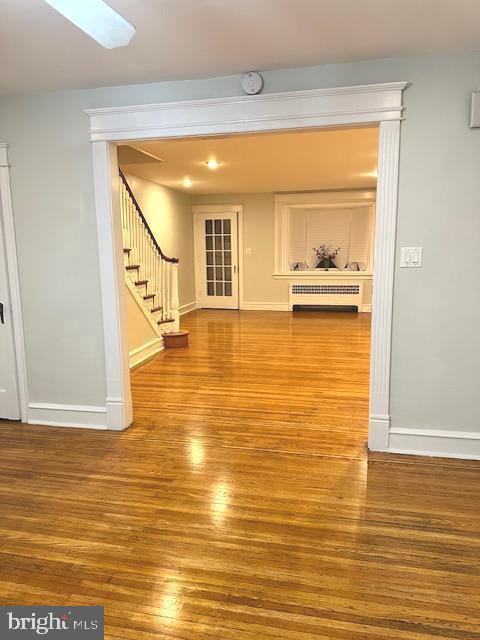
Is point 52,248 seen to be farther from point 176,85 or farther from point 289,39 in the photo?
point 289,39

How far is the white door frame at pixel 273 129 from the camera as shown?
2.62 meters

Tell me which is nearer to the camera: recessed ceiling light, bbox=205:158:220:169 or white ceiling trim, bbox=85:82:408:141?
white ceiling trim, bbox=85:82:408:141

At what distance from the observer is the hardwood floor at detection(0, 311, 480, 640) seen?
1.64m

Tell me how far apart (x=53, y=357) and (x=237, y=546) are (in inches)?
81.5

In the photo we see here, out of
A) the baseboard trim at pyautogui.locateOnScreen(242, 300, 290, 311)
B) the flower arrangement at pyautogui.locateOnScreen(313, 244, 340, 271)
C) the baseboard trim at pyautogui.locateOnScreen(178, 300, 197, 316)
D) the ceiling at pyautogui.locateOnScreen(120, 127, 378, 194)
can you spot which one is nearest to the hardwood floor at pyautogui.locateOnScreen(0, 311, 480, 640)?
the ceiling at pyautogui.locateOnScreen(120, 127, 378, 194)

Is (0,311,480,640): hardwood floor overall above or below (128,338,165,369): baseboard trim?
below

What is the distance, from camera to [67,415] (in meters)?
3.41

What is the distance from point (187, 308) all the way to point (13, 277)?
5706mm

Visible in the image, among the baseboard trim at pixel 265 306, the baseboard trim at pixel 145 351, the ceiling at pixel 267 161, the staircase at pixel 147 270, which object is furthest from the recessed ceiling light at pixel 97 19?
the baseboard trim at pixel 265 306

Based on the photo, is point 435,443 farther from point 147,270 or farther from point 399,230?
point 147,270

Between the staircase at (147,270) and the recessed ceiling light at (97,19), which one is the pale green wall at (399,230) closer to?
the recessed ceiling light at (97,19)

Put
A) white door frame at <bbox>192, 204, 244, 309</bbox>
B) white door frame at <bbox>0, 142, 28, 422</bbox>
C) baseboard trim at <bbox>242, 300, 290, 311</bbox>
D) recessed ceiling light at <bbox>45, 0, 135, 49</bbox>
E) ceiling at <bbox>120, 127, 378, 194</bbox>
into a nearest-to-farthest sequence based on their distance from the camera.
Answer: recessed ceiling light at <bbox>45, 0, 135, 49</bbox> → white door frame at <bbox>0, 142, 28, 422</bbox> → ceiling at <bbox>120, 127, 378, 194</bbox> → white door frame at <bbox>192, 204, 244, 309</bbox> → baseboard trim at <bbox>242, 300, 290, 311</bbox>

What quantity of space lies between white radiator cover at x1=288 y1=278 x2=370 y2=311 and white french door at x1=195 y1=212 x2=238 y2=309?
128cm

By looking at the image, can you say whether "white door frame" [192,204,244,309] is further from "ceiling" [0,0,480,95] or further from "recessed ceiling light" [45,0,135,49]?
"recessed ceiling light" [45,0,135,49]
